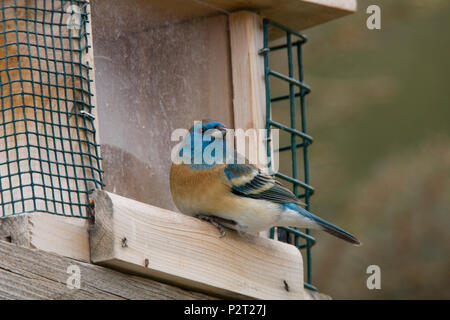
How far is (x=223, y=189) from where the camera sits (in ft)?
15.1

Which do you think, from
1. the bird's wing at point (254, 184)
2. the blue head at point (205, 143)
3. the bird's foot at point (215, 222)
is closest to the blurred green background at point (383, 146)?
the bird's wing at point (254, 184)

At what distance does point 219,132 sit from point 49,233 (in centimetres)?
121

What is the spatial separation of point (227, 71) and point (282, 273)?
4.07ft

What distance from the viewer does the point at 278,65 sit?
704cm

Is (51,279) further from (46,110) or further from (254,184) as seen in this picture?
(254,184)

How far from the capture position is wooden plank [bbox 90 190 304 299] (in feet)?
13.1

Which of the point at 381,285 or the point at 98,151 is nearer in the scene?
the point at 98,151

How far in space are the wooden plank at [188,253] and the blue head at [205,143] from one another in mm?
419

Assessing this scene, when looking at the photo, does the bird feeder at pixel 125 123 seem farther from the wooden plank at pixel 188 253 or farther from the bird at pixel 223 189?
the bird at pixel 223 189

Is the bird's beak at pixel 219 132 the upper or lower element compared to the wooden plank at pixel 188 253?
upper

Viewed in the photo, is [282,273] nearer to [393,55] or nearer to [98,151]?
[98,151]

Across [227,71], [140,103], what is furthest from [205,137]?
[227,71]

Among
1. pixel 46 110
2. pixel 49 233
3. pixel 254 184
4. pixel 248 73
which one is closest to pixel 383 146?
pixel 248 73

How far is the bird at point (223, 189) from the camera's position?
456cm
